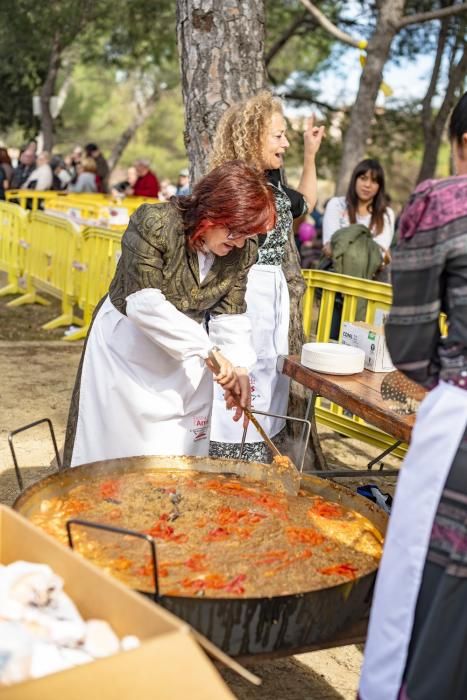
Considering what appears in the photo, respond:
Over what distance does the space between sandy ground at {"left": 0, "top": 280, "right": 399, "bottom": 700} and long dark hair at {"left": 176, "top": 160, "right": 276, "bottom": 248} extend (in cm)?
151

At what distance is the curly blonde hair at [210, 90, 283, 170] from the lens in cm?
455

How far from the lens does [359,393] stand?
142 inches

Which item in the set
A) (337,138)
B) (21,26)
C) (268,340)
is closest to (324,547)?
(268,340)

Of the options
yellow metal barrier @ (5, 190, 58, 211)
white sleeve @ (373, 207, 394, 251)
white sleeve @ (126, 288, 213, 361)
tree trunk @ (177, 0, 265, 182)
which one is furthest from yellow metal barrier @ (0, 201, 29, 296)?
white sleeve @ (126, 288, 213, 361)

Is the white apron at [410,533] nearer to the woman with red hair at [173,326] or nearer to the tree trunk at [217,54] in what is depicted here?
the woman with red hair at [173,326]

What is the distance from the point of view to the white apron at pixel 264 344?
17.0 feet

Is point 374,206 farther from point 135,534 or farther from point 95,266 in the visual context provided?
point 135,534

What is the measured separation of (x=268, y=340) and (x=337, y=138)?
20674mm

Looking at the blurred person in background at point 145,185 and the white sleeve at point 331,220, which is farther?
the blurred person in background at point 145,185

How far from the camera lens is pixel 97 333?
382 cm

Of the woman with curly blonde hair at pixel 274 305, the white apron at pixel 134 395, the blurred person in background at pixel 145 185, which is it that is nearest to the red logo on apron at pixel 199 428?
the white apron at pixel 134 395

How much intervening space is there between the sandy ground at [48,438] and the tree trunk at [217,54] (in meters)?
2.30

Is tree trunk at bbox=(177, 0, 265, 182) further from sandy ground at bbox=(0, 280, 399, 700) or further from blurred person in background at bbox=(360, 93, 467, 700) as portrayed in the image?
blurred person in background at bbox=(360, 93, 467, 700)

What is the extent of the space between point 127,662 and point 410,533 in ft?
3.05
